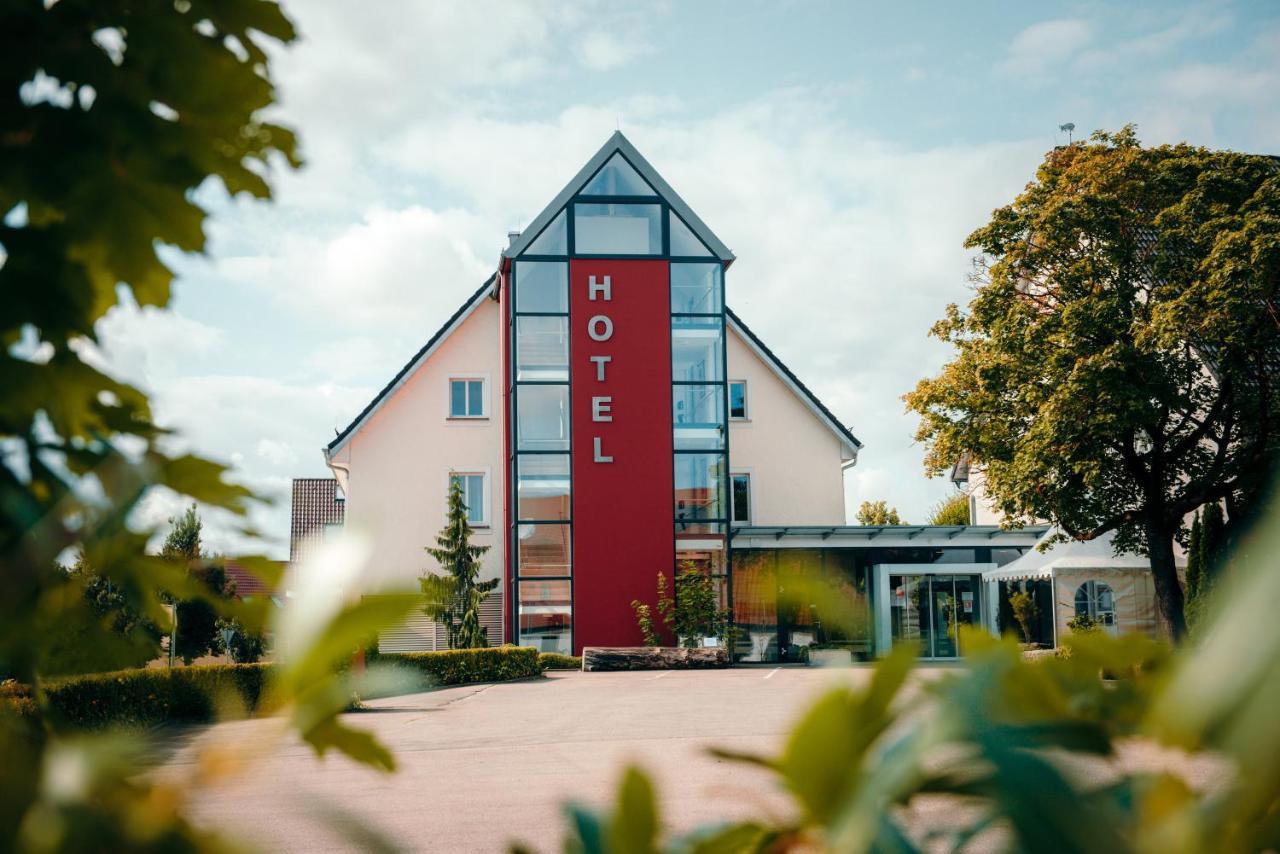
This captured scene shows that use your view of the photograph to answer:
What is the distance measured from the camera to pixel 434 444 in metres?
31.5

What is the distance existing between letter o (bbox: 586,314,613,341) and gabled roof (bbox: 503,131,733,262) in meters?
2.49

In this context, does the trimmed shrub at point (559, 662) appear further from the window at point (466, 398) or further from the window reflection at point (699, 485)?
the window at point (466, 398)

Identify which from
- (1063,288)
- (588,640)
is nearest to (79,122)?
(1063,288)

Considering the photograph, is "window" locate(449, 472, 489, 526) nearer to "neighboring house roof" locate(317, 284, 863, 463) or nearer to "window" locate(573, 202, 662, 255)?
"neighboring house roof" locate(317, 284, 863, 463)

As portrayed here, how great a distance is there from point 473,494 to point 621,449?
16.6 feet

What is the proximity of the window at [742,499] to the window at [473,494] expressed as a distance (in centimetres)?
745

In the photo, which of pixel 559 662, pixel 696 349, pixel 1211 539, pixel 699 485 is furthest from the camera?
pixel 696 349

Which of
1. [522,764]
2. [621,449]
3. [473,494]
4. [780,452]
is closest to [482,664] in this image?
[621,449]

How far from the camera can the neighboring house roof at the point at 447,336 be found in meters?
31.3

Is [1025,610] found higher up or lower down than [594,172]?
lower down

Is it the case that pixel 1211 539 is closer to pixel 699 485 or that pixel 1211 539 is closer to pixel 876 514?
pixel 699 485

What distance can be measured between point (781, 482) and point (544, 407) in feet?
27.9

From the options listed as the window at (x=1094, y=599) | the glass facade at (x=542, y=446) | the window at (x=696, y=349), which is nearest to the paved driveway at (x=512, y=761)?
the glass facade at (x=542, y=446)

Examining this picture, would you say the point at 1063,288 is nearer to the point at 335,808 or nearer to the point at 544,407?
the point at 544,407
